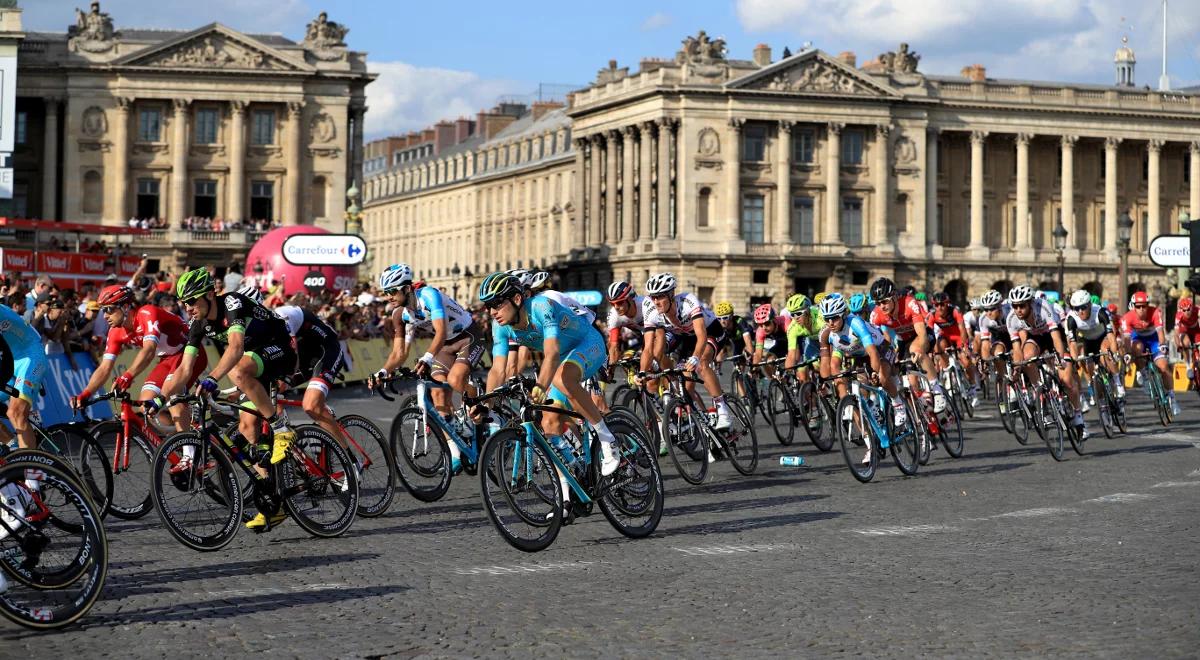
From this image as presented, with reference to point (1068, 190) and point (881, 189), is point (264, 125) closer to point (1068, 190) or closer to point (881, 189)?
point (881, 189)

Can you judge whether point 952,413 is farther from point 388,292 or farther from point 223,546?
point 223,546

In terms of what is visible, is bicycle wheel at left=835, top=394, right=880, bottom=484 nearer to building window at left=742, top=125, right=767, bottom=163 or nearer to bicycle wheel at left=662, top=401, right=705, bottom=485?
bicycle wheel at left=662, top=401, right=705, bottom=485

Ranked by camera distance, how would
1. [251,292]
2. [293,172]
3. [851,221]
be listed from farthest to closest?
[851,221] → [293,172] → [251,292]

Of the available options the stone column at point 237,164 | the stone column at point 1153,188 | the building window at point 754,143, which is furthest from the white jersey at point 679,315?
the stone column at point 1153,188

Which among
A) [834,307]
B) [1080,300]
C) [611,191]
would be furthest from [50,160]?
[834,307]

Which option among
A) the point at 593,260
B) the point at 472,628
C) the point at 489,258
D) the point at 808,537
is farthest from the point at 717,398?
the point at 489,258

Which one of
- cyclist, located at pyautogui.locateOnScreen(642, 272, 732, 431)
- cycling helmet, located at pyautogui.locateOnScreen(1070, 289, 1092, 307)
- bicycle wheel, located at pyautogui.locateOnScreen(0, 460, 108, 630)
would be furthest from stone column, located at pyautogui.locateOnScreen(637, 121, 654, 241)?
bicycle wheel, located at pyautogui.locateOnScreen(0, 460, 108, 630)

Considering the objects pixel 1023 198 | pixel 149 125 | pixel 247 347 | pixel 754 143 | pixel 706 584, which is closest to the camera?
pixel 706 584

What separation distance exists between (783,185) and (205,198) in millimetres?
31141

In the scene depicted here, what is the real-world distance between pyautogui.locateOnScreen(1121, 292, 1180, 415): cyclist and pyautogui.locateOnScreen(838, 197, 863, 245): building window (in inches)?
3020

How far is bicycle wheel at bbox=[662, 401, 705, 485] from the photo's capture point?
1697 cm

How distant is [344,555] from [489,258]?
12265cm

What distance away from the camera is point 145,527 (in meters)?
14.0

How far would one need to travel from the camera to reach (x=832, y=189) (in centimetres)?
10356
